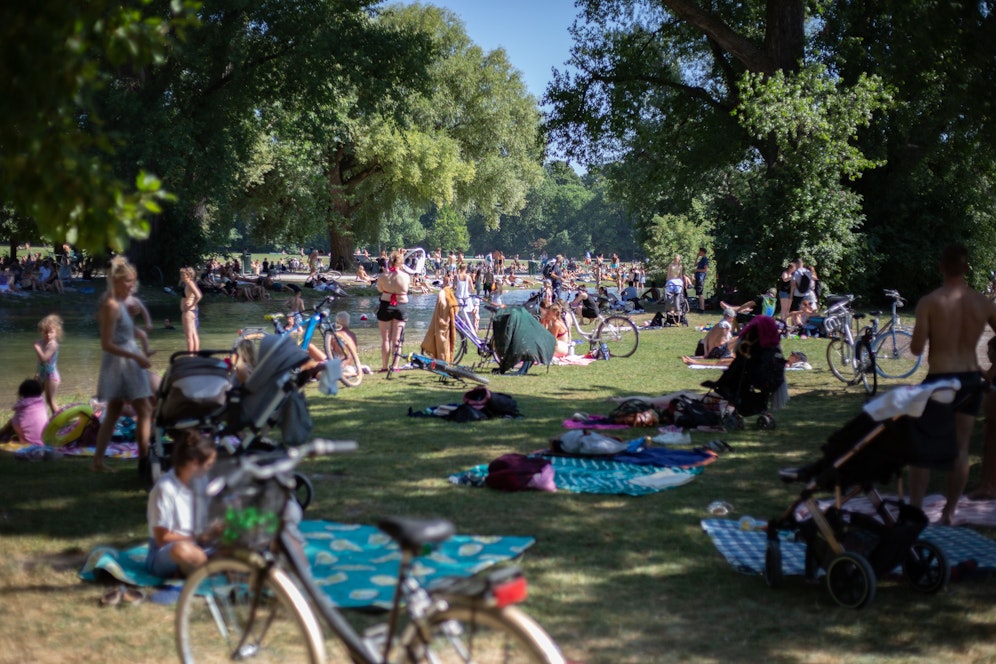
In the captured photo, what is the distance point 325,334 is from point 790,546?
900 cm

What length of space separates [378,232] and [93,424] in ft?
147

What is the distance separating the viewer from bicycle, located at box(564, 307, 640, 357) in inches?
772

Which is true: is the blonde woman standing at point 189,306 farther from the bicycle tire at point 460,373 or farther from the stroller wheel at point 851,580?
the stroller wheel at point 851,580

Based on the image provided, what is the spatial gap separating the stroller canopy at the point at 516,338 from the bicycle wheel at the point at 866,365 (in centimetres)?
497

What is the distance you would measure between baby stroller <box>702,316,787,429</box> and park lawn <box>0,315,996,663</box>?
0.35 meters

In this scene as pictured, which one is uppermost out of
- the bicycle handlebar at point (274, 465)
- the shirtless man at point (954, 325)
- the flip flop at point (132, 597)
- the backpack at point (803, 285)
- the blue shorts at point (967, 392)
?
the backpack at point (803, 285)

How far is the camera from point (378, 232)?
178 ft

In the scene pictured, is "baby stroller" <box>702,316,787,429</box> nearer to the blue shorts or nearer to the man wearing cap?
the blue shorts

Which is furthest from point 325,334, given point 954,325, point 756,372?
point 954,325

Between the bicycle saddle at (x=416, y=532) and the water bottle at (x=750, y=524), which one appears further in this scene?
the water bottle at (x=750, y=524)

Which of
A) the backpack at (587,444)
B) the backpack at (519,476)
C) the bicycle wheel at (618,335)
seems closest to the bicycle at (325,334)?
the backpack at (587,444)

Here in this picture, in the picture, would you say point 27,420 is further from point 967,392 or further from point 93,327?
point 93,327

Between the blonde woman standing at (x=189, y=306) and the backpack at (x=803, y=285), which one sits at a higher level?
the backpack at (x=803, y=285)

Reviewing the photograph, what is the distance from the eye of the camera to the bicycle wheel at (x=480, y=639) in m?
3.15
